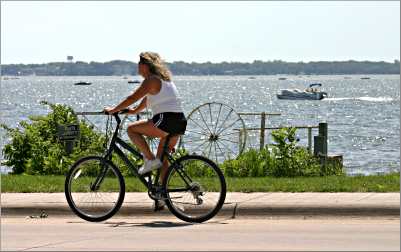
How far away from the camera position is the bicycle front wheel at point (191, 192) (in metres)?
11.3

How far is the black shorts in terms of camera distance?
11.3m

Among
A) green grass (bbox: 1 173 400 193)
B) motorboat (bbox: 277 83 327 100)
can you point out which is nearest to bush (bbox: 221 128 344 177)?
green grass (bbox: 1 173 400 193)

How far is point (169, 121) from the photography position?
37.1 ft

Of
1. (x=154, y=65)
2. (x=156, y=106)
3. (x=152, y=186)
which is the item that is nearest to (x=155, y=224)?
(x=152, y=186)

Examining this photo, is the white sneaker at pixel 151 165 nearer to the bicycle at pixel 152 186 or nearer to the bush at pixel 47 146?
the bicycle at pixel 152 186

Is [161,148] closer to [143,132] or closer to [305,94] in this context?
[143,132]

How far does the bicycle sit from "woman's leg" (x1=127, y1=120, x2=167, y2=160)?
0.39ft

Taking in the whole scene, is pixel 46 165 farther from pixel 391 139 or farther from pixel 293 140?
pixel 391 139

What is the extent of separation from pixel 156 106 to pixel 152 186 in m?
0.89

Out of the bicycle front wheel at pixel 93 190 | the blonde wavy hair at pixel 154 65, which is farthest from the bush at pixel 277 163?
the blonde wavy hair at pixel 154 65

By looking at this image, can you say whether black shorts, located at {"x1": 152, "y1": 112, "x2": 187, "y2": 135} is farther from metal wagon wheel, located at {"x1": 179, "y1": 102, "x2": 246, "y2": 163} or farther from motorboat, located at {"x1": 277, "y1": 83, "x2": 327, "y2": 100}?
motorboat, located at {"x1": 277, "y1": 83, "x2": 327, "y2": 100}

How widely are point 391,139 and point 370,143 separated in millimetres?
3992

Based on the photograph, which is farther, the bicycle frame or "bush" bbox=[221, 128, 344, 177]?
"bush" bbox=[221, 128, 344, 177]

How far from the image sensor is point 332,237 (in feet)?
33.3
